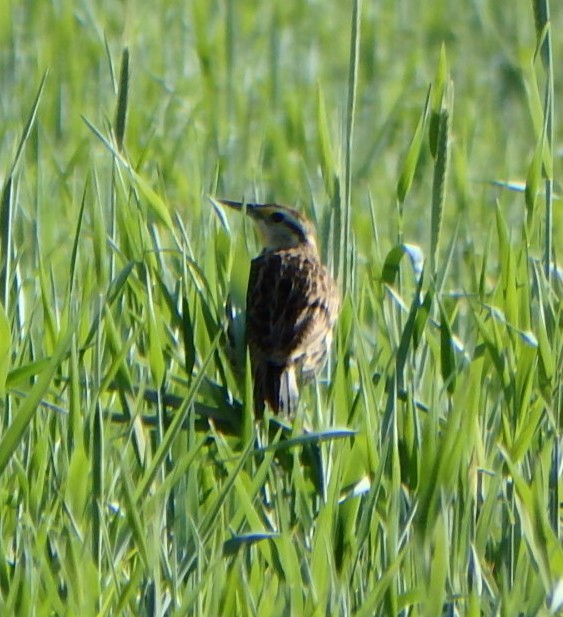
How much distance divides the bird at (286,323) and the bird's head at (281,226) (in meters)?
0.25

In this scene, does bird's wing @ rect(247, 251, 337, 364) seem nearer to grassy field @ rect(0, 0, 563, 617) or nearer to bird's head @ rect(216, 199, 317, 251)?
grassy field @ rect(0, 0, 563, 617)

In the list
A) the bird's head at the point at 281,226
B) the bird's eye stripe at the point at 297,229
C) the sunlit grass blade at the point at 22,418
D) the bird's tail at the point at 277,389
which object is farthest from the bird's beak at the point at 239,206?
the sunlit grass blade at the point at 22,418

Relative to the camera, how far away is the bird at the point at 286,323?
178 inches

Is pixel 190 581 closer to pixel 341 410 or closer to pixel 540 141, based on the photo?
pixel 341 410

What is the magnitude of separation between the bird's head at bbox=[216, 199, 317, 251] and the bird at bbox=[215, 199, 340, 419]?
25cm

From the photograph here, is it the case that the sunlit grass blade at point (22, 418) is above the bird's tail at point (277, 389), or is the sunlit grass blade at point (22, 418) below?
above

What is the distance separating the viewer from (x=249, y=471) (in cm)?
379

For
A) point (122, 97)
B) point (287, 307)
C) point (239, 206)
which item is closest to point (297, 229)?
point (239, 206)

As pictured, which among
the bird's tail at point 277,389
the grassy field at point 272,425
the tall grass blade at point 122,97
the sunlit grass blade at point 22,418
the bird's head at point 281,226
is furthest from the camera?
the bird's head at point 281,226

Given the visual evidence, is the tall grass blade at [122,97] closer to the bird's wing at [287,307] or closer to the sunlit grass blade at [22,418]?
the sunlit grass blade at [22,418]

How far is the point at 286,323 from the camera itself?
4.75m

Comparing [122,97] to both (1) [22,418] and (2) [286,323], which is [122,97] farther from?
(2) [286,323]

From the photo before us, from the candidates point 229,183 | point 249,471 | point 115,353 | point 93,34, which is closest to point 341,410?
point 249,471

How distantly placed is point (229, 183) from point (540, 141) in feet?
9.83
